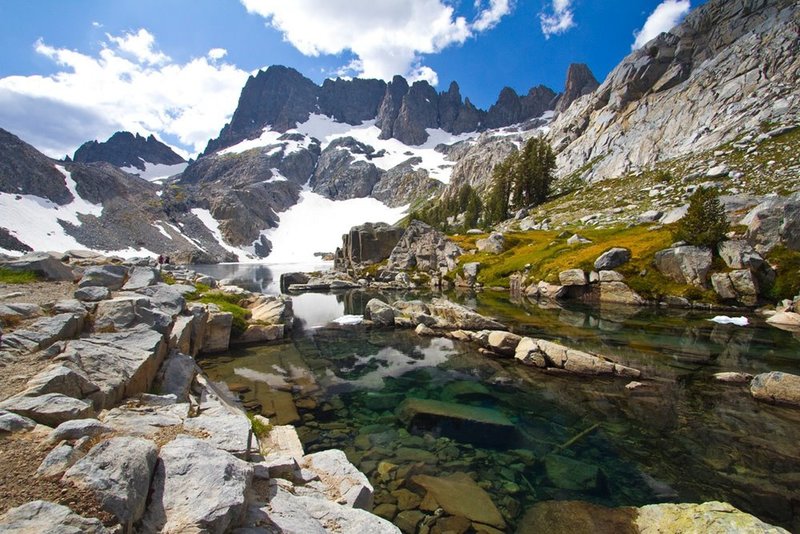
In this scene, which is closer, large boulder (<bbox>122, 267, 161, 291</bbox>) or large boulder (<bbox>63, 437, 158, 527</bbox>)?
large boulder (<bbox>63, 437, 158, 527</bbox>)

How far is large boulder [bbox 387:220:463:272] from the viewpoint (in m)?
Answer: 75.9

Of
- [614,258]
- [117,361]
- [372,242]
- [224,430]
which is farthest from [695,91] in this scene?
[117,361]

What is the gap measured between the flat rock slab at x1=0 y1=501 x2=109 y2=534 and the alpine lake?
7236 millimetres

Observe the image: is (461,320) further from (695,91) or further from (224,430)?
(695,91)

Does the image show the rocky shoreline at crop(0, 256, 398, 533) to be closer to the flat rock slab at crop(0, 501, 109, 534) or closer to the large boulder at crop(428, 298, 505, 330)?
the flat rock slab at crop(0, 501, 109, 534)

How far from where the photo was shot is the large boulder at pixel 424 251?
75.9 m

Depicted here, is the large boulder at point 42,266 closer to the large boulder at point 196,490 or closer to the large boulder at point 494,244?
the large boulder at point 196,490

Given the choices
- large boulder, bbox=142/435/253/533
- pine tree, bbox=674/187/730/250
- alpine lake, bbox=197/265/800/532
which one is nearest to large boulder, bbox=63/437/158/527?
large boulder, bbox=142/435/253/533

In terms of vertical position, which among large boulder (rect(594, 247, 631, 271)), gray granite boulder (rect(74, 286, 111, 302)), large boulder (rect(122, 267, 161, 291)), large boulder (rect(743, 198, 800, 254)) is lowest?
gray granite boulder (rect(74, 286, 111, 302))

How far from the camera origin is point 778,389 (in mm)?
15367

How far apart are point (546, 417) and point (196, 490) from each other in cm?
1321

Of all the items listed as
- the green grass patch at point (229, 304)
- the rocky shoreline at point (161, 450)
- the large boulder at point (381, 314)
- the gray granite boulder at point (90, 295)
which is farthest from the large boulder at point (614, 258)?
the gray granite boulder at point (90, 295)

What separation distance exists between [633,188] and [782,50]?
187 ft

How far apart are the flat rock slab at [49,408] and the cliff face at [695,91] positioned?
119148mm
